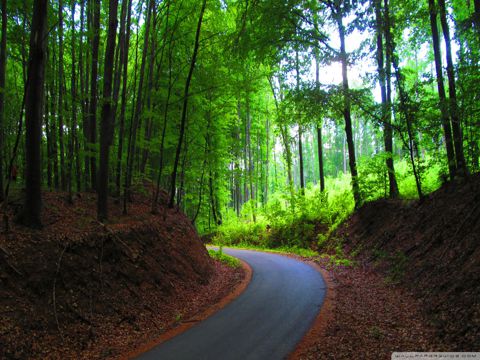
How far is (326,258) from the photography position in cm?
1427

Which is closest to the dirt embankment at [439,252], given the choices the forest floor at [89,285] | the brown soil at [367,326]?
the brown soil at [367,326]

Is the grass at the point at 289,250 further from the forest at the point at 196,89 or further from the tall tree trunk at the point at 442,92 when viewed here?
the tall tree trunk at the point at 442,92

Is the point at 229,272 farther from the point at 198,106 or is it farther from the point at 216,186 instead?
the point at 216,186

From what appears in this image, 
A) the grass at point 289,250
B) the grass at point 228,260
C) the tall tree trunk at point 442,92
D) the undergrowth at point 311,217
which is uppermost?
the tall tree trunk at point 442,92

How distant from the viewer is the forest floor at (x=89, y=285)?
5664 mm

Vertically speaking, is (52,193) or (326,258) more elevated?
(52,193)

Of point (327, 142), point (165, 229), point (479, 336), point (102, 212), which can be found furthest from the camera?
point (327, 142)

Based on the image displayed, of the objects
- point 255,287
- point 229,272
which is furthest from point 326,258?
point 255,287

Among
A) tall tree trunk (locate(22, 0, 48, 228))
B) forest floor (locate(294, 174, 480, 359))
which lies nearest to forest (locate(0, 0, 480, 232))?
tall tree trunk (locate(22, 0, 48, 228))

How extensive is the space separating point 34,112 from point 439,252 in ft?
31.6

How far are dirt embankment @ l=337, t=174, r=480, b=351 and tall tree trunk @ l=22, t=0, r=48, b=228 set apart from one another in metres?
8.14

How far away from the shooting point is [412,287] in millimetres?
7852

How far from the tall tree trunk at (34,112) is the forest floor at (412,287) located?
614 cm

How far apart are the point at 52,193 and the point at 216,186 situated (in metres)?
15.4
